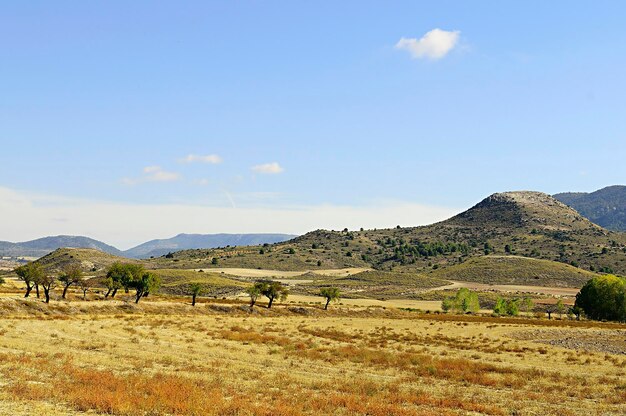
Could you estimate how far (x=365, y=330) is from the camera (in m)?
72.0

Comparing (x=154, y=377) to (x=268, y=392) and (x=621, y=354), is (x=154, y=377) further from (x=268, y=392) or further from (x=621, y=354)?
(x=621, y=354)

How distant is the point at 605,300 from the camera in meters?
113

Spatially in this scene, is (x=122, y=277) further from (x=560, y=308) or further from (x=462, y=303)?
(x=560, y=308)

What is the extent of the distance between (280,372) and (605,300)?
102548mm

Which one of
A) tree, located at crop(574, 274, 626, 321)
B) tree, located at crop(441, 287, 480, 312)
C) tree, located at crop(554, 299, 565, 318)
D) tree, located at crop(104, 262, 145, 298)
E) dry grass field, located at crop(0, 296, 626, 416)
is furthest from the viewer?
tree, located at crop(441, 287, 480, 312)

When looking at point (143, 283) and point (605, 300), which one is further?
point (605, 300)

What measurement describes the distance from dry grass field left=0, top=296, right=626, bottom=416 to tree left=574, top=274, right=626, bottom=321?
56.3 metres

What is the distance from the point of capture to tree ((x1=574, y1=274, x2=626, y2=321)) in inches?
4407

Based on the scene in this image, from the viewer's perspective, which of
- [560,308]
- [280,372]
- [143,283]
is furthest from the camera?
[560,308]

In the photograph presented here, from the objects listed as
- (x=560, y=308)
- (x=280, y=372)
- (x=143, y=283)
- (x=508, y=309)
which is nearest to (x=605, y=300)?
(x=560, y=308)

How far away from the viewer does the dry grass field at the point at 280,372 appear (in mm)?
21566

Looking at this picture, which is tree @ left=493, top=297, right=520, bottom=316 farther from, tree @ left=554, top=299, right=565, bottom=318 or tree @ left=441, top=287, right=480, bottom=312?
tree @ left=554, top=299, right=565, bottom=318

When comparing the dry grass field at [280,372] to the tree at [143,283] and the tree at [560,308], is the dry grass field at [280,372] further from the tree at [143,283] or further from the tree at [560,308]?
the tree at [560,308]

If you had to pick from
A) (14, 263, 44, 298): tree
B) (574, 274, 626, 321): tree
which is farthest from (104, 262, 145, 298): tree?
(574, 274, 626, 321): tree
